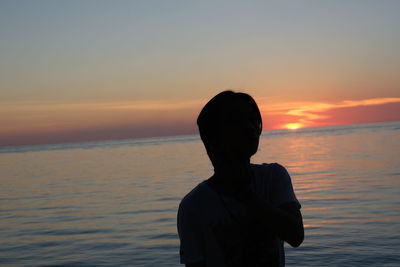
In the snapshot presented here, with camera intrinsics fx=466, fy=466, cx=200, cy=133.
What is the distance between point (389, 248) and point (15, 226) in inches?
454

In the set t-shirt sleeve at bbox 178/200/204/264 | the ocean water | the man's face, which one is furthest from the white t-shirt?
the ocean water

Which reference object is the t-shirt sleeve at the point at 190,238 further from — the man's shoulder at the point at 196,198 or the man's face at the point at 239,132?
the man's face at the point at 239,132

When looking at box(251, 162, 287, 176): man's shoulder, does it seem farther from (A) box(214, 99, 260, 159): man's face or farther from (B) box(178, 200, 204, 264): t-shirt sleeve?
(B) box(178, 200, 204, 264): t-shirt sleeve

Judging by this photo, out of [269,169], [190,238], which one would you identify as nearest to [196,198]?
[190,238]

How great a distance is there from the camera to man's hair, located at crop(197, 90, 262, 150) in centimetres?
236

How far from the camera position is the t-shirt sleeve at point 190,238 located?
2422 millimetres

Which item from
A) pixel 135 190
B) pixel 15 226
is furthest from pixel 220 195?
pixel 135 190

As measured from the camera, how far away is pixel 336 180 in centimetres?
2267

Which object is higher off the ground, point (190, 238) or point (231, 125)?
point (231, 125)

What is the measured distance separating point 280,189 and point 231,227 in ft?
1.06

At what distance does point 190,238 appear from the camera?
2432 millimetres

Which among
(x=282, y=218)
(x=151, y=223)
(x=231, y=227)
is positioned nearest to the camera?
(x=282, y=218)

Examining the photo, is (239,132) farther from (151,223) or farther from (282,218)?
(151,223)

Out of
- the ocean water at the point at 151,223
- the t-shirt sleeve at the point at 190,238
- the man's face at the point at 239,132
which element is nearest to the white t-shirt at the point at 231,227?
the t-shirt sleeve at the point at 190,238
